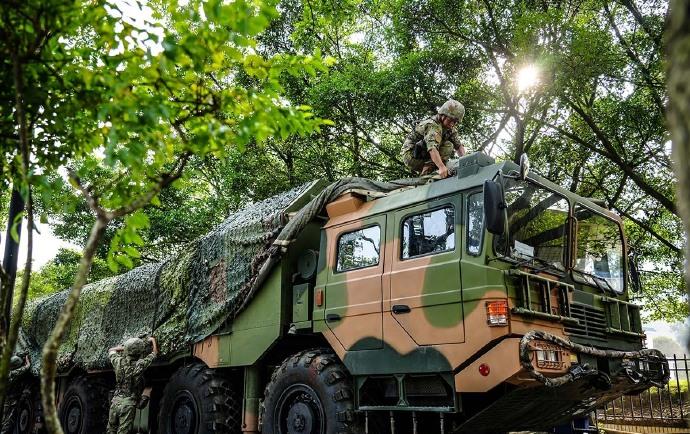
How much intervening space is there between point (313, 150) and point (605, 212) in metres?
8.66

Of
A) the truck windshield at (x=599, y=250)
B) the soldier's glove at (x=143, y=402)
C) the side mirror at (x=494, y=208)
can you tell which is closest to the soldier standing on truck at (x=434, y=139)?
the truck windshield at (x=599, y=250)

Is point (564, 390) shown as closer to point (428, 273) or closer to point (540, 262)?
point (540, 262)

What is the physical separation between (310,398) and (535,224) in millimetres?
2859

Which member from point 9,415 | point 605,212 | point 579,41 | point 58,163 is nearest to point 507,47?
point 579,41

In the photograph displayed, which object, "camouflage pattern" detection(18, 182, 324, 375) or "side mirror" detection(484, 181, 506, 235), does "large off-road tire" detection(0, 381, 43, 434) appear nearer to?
"camouflage pattern" detection(18, 182, 324, 375)

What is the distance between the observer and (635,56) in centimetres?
1095

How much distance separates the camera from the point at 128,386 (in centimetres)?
831

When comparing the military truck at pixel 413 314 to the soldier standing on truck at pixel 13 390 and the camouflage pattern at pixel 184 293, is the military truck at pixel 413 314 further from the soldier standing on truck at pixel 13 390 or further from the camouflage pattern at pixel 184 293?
the soldier standing on truck at pixel 13 390

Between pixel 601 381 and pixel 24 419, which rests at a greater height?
pixel 601 381

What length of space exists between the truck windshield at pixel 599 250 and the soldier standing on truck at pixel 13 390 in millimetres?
10575

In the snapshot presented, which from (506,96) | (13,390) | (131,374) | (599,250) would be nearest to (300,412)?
(131,374)

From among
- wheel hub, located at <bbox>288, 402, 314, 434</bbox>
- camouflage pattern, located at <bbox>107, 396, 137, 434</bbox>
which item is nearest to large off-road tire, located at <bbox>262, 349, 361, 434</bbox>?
wheel hub, located at <bbox>288, 402, 314, 434</bbox>

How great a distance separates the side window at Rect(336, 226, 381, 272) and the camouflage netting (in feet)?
1.89

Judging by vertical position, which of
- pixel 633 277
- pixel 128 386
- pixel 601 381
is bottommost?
pixel 601 381
